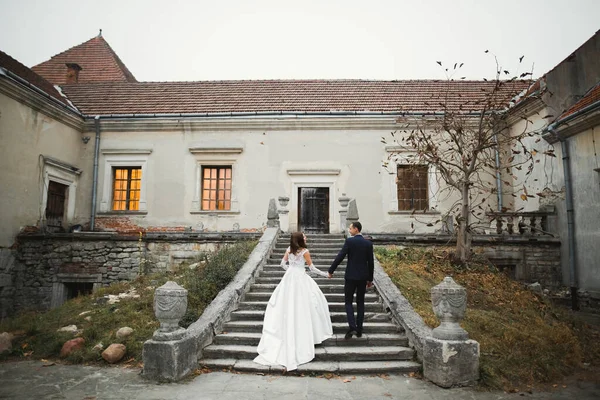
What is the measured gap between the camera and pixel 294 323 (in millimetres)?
5863

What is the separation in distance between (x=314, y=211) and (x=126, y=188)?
767 cm

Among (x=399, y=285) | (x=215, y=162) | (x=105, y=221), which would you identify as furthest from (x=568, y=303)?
(x=105, y=221)

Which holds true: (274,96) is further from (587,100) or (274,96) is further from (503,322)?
(503,322)

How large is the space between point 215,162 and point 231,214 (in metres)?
2.19

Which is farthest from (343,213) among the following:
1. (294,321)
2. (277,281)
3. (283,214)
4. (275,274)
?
(294,321)

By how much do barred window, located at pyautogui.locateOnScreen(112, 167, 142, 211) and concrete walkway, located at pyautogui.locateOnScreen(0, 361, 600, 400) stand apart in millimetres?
11055

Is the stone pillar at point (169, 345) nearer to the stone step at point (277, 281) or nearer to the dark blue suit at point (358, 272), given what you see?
the dark blue suit at point (358, 272)

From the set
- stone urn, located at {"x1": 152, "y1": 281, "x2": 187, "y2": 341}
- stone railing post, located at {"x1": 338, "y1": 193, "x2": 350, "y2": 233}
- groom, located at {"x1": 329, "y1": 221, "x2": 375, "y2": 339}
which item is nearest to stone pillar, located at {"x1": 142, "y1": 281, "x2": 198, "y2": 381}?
stone urn, located at {"x1": 152, "y1": 281, "x2": 187, "y2": 341}

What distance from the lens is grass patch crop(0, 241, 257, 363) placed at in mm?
6730

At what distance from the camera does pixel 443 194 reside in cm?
1541

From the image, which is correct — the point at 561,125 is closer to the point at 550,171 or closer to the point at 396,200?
the point at 550,171

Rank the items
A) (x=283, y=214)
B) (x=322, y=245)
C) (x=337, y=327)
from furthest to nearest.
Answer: (x=283, y=214) → (x=322, y=245) → (x=337, y=327)

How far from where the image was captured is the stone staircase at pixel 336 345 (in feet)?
18.8

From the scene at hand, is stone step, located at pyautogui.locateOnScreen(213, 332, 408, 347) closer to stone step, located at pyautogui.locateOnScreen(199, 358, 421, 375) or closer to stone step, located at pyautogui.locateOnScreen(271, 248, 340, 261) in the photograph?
stone step, located at pyautogui.locateOnScreen(199, 358, 421, 375)
